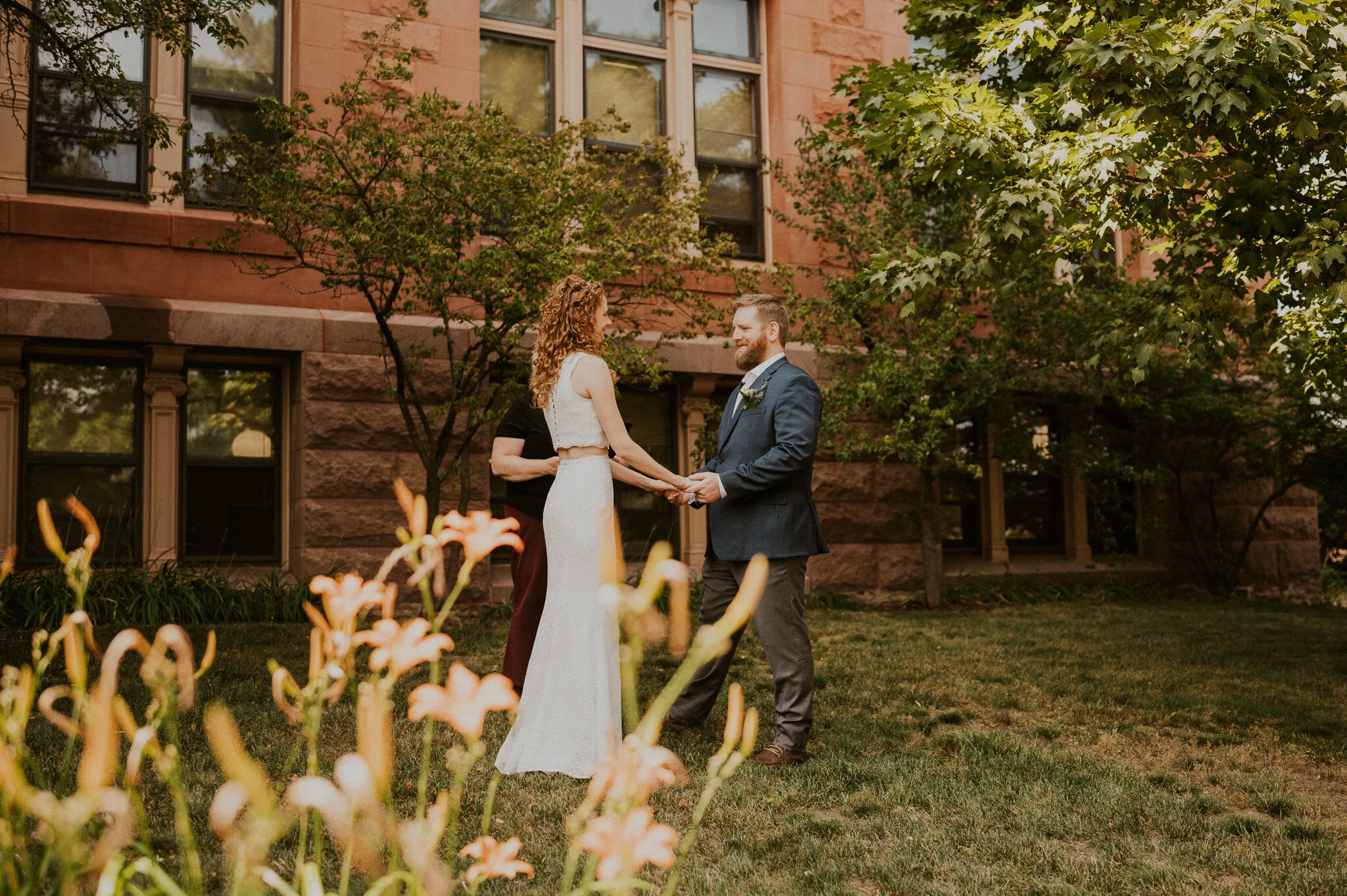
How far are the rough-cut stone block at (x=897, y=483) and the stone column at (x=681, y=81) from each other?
4193 millimetres

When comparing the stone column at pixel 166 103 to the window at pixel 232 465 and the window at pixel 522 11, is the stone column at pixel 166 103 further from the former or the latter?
the window at pixel 522 11

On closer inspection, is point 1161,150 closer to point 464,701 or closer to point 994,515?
point 464,701

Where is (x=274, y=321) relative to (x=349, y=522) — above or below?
above

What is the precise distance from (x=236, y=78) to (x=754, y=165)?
5.80 metres

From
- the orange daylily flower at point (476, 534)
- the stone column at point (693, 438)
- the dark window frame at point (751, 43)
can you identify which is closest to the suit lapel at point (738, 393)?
the orange daylily flower at point (476, 534)

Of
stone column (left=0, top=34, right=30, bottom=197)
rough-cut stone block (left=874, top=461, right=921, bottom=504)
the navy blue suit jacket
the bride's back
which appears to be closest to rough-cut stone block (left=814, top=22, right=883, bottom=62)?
rough-cut stone block (left=874, top=461, right=921, bottom=504)

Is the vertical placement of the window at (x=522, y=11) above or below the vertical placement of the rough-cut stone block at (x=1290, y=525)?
above

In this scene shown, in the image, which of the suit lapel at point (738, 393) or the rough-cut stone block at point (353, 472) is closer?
the suit lapel at point (738, 393)

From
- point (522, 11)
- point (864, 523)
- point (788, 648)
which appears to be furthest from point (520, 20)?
point (788, 648)

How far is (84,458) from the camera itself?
389 inches

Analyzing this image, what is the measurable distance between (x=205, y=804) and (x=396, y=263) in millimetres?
5310

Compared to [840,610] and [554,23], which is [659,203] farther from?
[840,610]

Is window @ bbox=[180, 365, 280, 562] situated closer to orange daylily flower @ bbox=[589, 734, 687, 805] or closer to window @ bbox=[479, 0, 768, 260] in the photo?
window @ bbox=[479, 0, 768, 260]

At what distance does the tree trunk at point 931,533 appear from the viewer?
1198cm
